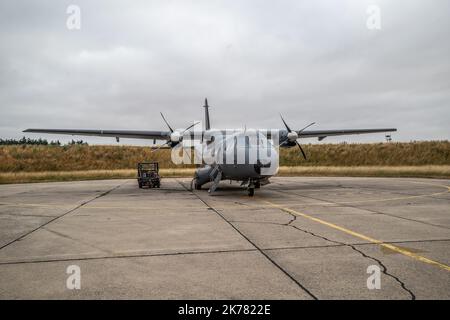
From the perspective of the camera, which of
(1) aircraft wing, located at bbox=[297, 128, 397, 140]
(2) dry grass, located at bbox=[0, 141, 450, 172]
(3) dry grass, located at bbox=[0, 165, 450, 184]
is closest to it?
(1) aircraft wing, located at bbox=[297, 128, 397, 140]

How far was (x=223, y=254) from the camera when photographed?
5.61m

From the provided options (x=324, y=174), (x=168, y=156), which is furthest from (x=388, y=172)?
(x=168, y=156)

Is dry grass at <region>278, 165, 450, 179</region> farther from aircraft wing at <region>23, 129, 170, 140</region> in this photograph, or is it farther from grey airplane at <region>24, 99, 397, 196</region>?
aircraft wing at <region>23, 129, 170, 140</region>

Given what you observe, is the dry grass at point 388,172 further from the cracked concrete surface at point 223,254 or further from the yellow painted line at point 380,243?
the yellow painted line at point 380,243

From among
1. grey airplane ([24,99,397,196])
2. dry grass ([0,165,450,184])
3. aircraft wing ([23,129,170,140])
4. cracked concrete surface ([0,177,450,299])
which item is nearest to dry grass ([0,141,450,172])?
dry grass ([0,165,450,184])

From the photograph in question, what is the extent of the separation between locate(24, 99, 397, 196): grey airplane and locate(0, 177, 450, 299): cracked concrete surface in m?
3.38

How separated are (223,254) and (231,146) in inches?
Answer: 348

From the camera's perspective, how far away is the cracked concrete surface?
4.04m

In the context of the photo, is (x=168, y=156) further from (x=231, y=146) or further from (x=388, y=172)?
(x=231, y=146)

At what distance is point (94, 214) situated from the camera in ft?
33.5

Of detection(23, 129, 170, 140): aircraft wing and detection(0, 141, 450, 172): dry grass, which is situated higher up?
detection(23, 129, 170, 140): aircraft wing
